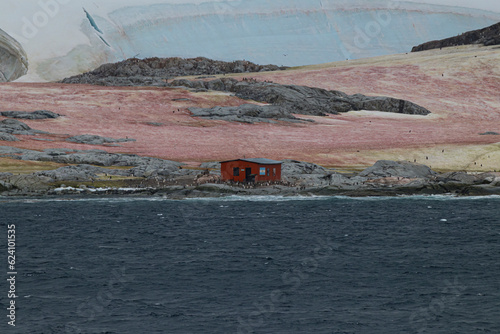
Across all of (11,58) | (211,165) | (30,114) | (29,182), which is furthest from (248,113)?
(11,58)

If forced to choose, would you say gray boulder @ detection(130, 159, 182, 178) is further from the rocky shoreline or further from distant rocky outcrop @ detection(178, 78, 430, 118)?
distant rocky outcrop @ detection(178, 78, 430, 118)

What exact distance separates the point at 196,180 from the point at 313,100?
69819 mm

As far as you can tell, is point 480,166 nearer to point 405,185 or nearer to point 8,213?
point 405,185

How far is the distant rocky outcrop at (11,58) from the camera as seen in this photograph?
32.8m

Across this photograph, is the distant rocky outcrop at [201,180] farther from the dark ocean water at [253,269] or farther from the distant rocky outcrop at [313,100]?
the distant rocky outcrop at [313,100]

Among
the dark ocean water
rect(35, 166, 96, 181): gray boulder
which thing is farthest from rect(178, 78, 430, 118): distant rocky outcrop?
the dark ocean water

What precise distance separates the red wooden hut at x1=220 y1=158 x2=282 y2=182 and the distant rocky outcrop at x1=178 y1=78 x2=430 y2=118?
5411cm

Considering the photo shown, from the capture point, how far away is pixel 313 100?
152875 millimetres

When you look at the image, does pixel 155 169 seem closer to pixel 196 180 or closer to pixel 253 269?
pixel 196 180

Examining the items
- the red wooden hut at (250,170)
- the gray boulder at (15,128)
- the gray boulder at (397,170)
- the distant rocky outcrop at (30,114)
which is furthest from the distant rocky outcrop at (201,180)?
the distant rocky outcrop at (30,114)

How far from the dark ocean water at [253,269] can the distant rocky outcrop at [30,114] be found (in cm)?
5171

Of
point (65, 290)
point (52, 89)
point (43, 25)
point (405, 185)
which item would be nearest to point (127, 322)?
point (65, 290)

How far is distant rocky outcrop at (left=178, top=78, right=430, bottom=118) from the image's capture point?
148 metres

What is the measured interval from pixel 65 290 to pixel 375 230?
102 ft
